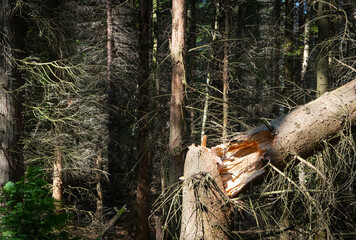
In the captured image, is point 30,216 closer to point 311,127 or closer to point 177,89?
point 177,89

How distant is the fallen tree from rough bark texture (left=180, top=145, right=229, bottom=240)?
12 millimetres

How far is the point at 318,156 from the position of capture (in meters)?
3.46

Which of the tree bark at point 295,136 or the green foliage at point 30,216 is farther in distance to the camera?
the green foliage at point 30,216

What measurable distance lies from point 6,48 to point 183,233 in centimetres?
624

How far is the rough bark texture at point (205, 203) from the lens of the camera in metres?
3.05

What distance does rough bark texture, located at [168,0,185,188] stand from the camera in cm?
462

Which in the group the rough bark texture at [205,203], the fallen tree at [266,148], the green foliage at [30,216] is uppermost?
the fallen tree at [266,148]

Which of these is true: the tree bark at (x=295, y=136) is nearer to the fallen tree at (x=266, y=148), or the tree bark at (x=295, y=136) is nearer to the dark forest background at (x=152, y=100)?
the fallen tree at (x=266, y=148)

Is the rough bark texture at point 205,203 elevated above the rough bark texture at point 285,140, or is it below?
below

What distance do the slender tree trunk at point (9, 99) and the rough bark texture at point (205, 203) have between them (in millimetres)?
5163

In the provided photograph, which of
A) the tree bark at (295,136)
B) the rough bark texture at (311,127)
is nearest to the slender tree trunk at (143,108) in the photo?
the tree bark at (295,136)

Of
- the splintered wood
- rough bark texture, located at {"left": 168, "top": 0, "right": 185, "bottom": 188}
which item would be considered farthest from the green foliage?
the splintered wood

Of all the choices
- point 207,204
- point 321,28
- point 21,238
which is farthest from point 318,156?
point 21,238

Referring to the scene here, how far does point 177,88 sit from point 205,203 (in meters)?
2.21
